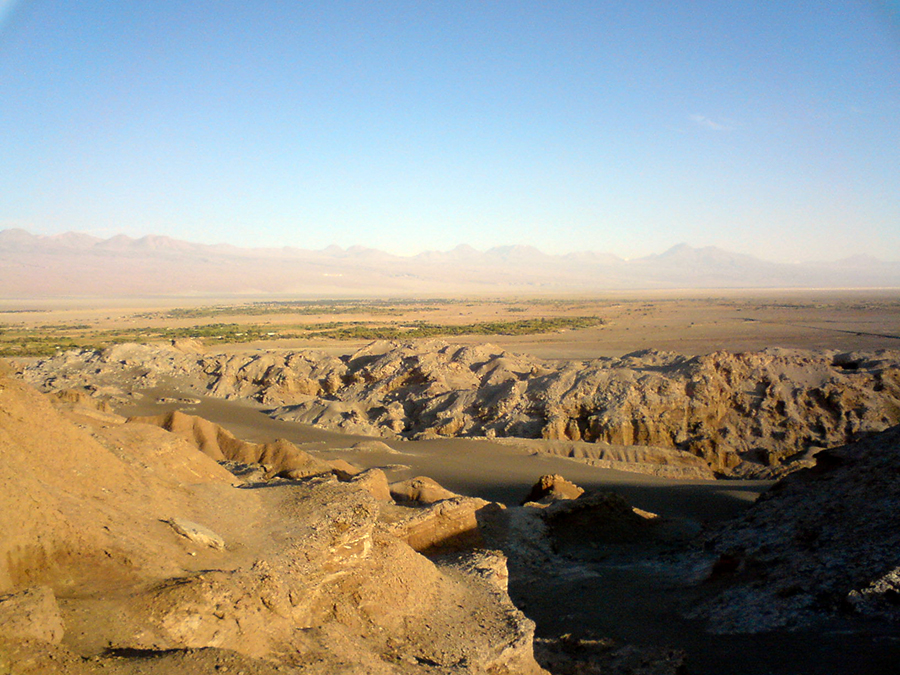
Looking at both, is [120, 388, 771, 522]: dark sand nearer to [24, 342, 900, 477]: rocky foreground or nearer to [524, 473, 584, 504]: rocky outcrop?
[524, 473, 584, 504]: rocky outcrop

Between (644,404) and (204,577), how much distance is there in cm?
1749

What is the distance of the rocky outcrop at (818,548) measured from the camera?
7.96 m

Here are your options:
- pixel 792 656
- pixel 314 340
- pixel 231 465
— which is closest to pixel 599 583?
pixel 792 656

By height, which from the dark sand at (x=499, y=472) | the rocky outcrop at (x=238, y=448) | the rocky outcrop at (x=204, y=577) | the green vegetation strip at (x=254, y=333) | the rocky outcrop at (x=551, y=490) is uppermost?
the rocky outcrop at (x=204, y=577)

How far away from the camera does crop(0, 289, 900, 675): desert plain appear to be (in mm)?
6156

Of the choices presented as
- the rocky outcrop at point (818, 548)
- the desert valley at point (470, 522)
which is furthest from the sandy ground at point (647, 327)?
the rocky outcrop at point (818, 548)

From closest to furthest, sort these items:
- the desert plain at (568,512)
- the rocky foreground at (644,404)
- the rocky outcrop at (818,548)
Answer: the desert plain at (568,512) → the rocky outcrop at (818,548) → the rocky foreground at (644,404)

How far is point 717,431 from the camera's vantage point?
65.5 feet

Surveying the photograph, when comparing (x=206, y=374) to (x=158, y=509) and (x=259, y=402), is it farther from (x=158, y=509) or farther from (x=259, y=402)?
(x=158, y=509)

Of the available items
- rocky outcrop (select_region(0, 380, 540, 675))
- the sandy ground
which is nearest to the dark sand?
rocky outcrop (select_region(0, 380, 540, 675))

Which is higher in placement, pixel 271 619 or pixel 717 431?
pixel 271 619

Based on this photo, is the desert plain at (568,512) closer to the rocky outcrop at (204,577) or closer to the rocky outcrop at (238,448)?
the rocky outcrop at (204,577)

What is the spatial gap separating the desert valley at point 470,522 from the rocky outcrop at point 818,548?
5 cm

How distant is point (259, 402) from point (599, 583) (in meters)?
20.5
